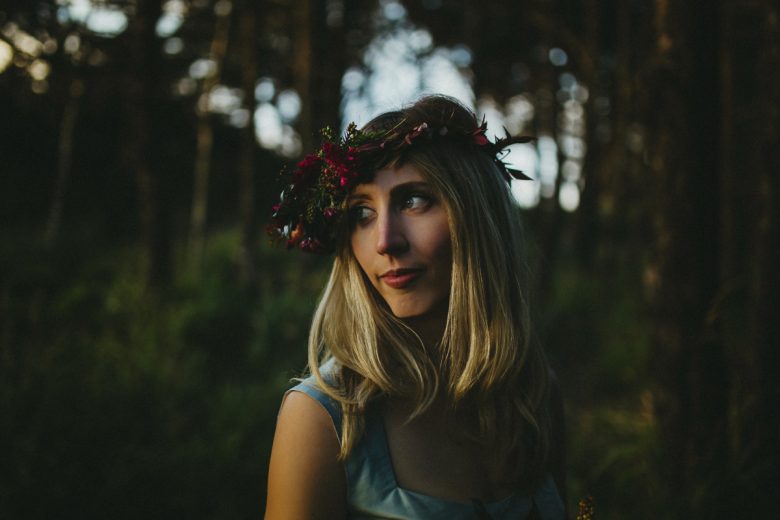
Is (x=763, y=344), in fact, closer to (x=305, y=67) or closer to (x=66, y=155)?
(x=305, y=67)

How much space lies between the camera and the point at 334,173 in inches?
72.1

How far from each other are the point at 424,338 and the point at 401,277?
278 mm

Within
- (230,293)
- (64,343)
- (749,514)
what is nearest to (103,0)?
(230,293)

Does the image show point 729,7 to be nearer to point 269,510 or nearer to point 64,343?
point 269,510

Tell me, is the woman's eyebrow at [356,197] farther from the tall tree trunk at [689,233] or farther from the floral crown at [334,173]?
the tall tree trunk at [689,233]

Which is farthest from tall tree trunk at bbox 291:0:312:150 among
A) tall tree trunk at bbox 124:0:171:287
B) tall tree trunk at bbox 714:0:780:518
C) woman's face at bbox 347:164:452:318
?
woman's face at bbox 347:164:452:318

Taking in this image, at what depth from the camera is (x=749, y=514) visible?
2.83 meters

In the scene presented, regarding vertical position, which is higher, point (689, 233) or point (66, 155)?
point (66, 155)

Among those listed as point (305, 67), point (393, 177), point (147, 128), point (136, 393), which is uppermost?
point (305, 67)

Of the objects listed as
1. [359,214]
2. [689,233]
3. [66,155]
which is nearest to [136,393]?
[359,214]

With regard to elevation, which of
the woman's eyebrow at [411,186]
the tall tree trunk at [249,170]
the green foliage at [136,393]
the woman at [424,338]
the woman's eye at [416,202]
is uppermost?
the tall tree trunk at [249,170]

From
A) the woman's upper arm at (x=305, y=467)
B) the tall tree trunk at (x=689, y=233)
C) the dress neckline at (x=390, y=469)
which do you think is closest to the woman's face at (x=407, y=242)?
the dress neckline at (x=390, y=469)

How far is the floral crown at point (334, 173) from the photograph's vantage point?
1.77 m

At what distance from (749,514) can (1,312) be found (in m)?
6.87
